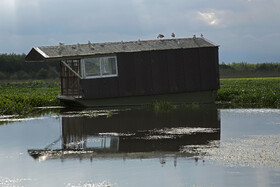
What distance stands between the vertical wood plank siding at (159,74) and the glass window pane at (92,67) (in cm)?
46

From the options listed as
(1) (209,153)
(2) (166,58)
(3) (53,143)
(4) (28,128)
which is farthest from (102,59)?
(1) (209,153)

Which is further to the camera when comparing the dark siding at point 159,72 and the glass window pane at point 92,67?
the dark siding at point 159,72

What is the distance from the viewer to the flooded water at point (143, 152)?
316 inches

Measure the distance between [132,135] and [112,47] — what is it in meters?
13.6

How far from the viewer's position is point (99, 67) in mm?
25891

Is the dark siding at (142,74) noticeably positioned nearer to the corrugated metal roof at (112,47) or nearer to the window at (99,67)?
the corrugated metal roof at (112,47)

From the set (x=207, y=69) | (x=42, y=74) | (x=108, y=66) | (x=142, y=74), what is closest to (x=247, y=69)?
(x=42, y=74)

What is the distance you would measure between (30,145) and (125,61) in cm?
1420

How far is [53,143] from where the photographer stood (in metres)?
12.7

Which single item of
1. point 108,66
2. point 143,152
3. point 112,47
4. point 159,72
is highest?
point 112,47

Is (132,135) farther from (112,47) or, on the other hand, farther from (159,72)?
(112,47)

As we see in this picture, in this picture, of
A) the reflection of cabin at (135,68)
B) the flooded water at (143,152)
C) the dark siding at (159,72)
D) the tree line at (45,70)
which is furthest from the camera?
the tree line at (45,70)

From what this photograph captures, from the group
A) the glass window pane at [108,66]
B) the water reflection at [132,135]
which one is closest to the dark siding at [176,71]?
the glass window pane at [108,66]

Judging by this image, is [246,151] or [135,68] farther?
[135,68]
